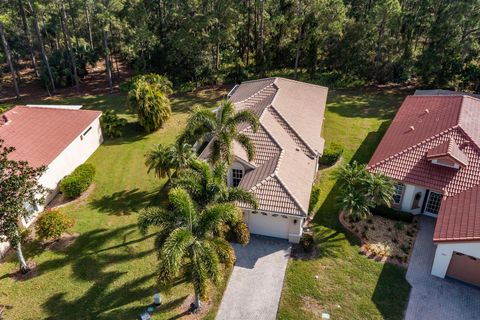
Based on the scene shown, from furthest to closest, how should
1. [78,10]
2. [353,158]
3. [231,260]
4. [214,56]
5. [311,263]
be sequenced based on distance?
[78,10]
[214,56]
[353,158]
[311,263]
[231,260]

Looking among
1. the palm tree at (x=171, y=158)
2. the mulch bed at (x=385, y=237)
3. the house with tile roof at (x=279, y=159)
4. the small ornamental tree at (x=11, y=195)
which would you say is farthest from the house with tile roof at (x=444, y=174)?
the small ornamental tree at (x=11, y=195)

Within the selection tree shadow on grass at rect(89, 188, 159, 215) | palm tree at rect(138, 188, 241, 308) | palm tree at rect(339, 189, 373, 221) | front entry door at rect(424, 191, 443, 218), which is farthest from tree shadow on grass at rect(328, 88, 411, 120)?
palm tree at rect(138, 188, 241, 308)

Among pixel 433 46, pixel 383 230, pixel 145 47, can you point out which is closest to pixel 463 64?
pixel 433 46

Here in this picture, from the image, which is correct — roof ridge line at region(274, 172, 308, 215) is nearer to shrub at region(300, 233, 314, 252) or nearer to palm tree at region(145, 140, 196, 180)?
shrub at region(300, 233, 314, 252)

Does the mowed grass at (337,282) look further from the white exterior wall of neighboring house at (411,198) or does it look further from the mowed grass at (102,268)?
the white exterior wall of neighboring house at (411,198)

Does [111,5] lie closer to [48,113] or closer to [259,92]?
[48,113]

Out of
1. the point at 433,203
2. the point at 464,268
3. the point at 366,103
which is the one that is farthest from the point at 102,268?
the point at 366,103
